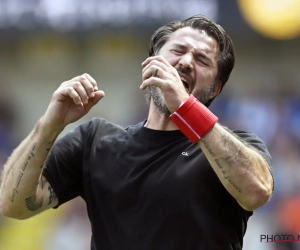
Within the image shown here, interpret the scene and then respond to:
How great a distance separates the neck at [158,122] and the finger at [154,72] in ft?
1.20

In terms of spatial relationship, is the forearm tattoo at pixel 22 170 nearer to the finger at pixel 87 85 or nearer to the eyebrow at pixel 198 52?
the finger at pixel 87 85

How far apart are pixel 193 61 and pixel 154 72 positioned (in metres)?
0.39

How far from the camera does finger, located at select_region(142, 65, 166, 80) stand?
7.82ft

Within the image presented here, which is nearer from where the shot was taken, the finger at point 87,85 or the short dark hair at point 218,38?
the finger at point 87,85

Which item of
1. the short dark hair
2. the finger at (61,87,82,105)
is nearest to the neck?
the short dark hair

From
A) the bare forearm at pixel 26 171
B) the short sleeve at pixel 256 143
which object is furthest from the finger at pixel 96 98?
the short sleeve at pixel 256 143

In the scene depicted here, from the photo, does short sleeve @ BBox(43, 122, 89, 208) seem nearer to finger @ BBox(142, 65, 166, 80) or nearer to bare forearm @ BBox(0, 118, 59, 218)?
bare forearm @ BBox(0, 118, 59, 218)

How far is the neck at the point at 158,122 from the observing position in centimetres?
273

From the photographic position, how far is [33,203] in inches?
101

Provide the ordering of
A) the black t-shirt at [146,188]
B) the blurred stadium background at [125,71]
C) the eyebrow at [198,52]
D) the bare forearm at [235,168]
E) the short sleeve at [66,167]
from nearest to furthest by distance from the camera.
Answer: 1. the bare forearm at [235,168]
2. the black t-shirt at [146,188]
3. the short sleeve at [66,167]
4. the eyebrow at [198,52]
5. the blurred stadium background at [125,71]

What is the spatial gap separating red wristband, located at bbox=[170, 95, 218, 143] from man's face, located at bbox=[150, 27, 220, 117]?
0.95ft

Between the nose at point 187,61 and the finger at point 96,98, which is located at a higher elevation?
the nose at point 187,61

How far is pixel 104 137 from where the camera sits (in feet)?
9.01

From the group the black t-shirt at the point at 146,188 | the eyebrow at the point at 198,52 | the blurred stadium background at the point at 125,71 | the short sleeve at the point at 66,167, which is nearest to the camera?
the black t-shirt at the point at 146,188
